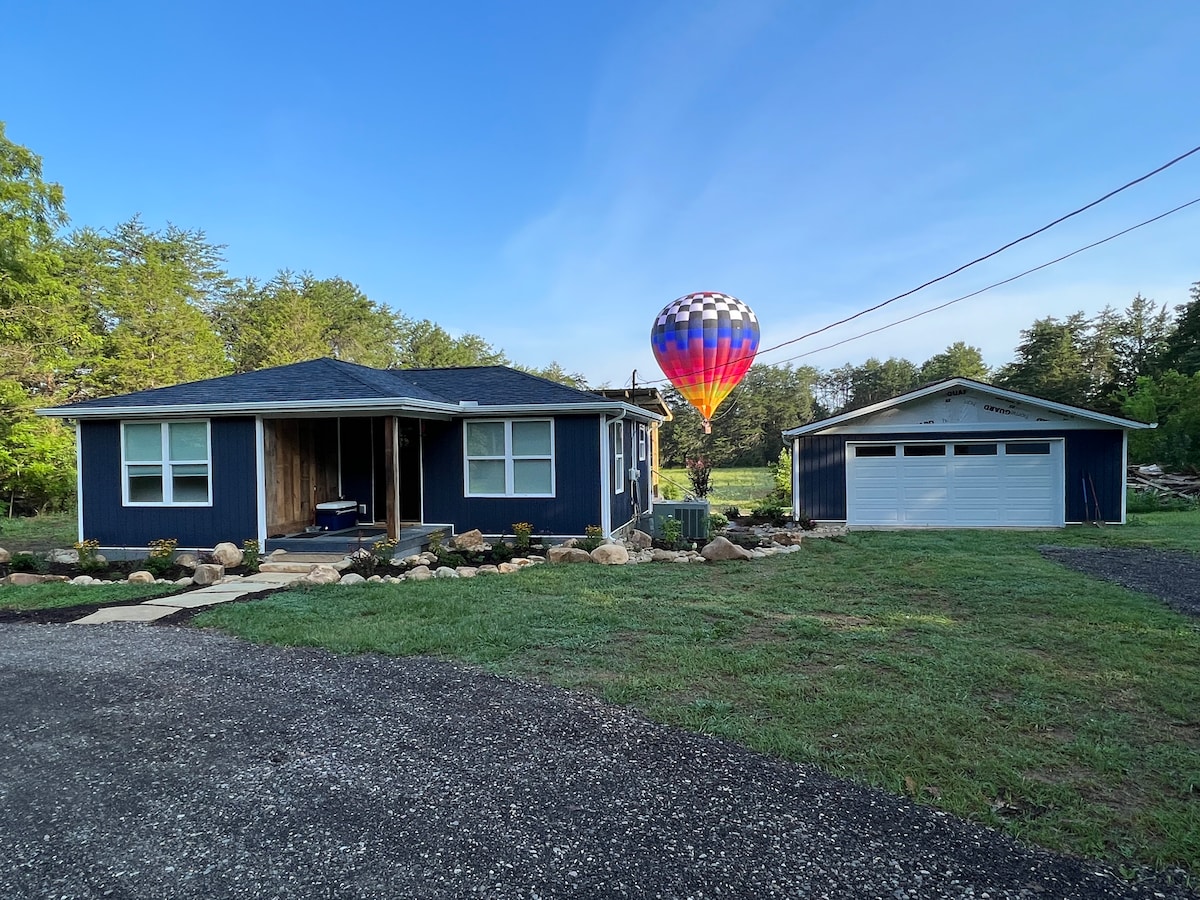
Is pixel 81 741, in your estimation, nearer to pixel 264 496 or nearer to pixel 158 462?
pixel 264 496

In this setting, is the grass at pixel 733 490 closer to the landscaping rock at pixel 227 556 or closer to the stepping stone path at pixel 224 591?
the stepping stone path at pixel 224 591

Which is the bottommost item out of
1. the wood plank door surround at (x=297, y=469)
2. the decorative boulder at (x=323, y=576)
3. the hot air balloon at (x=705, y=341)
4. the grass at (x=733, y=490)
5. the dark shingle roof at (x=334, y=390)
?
the grass at (x=733, y=490)

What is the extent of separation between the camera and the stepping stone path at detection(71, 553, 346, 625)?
20.7ft

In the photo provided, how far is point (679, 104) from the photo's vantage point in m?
13.7

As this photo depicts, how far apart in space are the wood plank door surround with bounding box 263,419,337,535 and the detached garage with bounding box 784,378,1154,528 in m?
9.09

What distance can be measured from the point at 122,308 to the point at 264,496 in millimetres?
15647

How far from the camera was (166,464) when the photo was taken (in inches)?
395

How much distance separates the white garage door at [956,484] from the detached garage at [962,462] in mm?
20

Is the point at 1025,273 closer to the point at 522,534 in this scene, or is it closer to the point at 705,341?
the point at 705,341

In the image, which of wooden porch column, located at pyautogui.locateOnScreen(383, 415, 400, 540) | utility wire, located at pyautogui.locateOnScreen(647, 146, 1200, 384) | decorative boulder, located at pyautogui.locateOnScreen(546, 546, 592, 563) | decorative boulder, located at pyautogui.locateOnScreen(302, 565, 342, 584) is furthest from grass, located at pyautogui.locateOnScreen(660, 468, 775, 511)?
decorative boulder, located at pyautogui.locateOnScreen(302, 565, 342, 584)

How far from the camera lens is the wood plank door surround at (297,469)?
9984mm

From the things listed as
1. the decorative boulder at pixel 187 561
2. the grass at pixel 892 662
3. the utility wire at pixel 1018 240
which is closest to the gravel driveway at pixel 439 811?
the grass at pixel 892 662

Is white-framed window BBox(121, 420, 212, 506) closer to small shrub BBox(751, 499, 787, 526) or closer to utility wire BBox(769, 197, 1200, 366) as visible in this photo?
small shrub BBox(751, 499, 787, 526)

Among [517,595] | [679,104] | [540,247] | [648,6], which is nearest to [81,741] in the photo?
[517,595]
